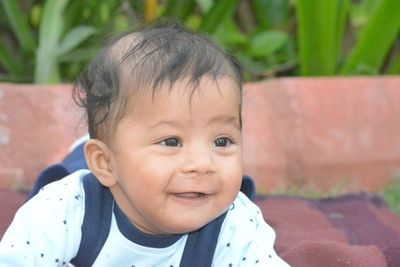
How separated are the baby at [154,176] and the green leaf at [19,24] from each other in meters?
2.09

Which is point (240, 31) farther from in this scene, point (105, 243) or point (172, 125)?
point (172, 125)

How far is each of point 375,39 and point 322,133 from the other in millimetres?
611

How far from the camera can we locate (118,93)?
1604 mm

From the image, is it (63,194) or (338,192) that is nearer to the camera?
(63,194)

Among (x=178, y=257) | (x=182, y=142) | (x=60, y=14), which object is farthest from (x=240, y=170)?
(x=60, y=14)

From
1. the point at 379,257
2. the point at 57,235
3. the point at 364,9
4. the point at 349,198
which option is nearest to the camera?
the point at 57,235

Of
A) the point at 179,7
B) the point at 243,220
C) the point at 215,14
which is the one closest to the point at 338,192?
the point at 215,14

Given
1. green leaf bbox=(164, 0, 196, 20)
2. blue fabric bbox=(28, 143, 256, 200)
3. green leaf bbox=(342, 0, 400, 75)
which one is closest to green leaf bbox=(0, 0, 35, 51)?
green leaf bbox=(164, 0, 196, 20)

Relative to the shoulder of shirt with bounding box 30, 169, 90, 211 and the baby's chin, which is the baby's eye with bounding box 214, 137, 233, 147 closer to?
the baby's chin

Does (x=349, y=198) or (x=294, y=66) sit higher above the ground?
(x=349, y=198)

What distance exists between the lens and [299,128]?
3221 mm

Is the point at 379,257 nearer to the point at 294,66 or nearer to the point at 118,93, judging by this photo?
the point at 118,93

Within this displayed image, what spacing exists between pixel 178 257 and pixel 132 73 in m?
0.38

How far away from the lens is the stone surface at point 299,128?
310 cm
